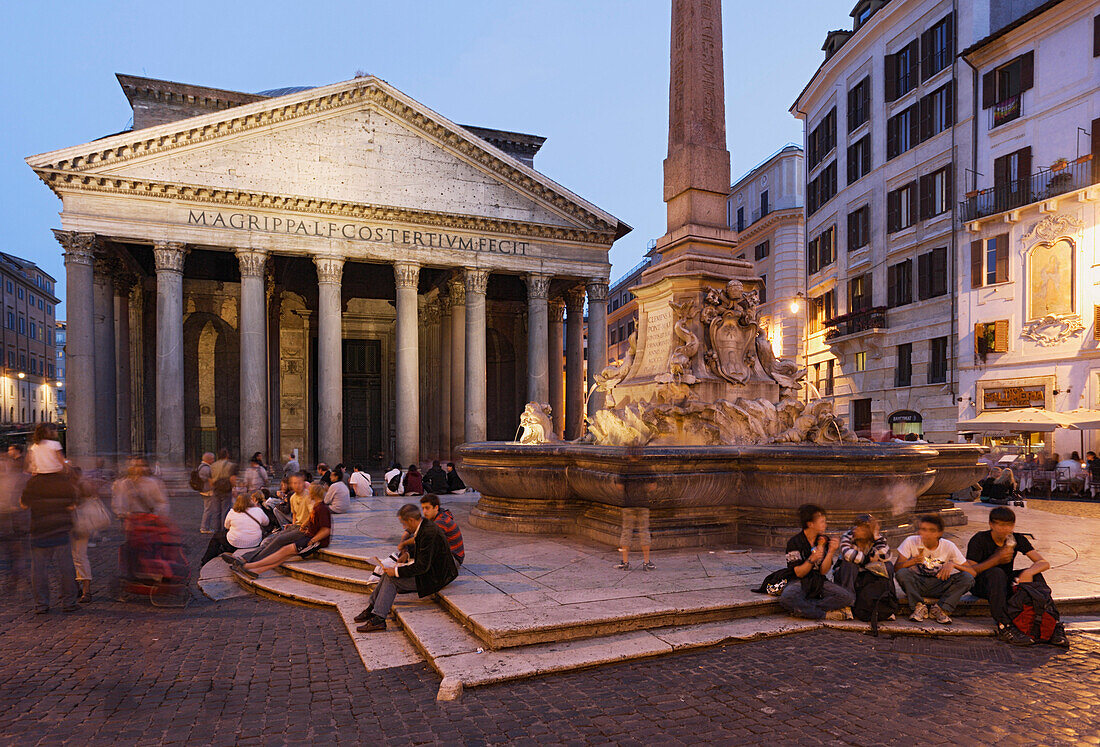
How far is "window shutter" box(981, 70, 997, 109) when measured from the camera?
22.5 metres

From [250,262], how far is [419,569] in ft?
70.1

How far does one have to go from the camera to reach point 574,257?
2883cm

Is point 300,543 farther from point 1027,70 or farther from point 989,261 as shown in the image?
point 1027,70

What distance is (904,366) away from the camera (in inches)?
1026

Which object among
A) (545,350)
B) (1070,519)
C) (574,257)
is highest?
(574,257)

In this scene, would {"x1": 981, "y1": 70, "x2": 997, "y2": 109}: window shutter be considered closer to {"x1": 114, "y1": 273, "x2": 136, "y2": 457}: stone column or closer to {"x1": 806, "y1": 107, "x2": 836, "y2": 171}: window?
{"x1": 806, "y1": 107, "x2": 836, "y2": 171}: window

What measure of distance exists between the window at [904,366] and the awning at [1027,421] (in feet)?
19.5

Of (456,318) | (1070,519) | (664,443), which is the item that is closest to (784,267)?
(456,318)

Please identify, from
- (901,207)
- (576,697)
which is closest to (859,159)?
(901,207)

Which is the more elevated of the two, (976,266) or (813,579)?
(976,266)

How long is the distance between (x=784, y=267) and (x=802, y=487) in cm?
3147

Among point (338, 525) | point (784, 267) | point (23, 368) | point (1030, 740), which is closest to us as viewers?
point (1030, 740)

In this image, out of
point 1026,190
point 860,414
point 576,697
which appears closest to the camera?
point 576,697

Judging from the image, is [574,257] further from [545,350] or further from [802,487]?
[802,487]
